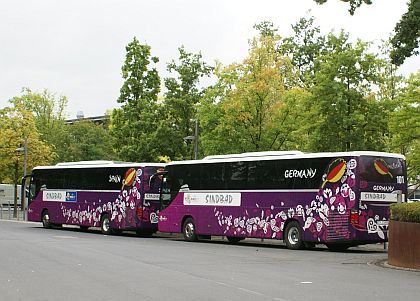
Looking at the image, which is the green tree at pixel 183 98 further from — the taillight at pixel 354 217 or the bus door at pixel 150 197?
the taillight at pixel 354 217

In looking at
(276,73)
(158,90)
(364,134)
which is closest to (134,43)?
(158,90)

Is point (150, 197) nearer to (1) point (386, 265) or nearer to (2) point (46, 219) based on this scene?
(2) point (46, 219)

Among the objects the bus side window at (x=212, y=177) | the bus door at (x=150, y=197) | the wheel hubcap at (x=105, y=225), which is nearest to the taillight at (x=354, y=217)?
the bus side window at (x=212, y=177)

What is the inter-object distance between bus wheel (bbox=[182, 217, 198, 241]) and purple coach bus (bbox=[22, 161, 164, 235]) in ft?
11.0

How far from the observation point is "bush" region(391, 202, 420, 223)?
18.3 meters

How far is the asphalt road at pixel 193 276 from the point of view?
1195cm

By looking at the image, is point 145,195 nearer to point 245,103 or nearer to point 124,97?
point 245,103

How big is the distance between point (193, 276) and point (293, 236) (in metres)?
11.4

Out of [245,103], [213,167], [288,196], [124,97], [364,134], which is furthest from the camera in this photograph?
[124,97]

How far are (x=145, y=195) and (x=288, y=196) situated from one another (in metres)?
9.60

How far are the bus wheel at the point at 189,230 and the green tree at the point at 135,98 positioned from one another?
1707cm

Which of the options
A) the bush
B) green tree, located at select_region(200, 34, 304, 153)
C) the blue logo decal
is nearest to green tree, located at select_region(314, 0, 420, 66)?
the bush

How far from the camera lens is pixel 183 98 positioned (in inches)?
1810

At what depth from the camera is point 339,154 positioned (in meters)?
24.1
